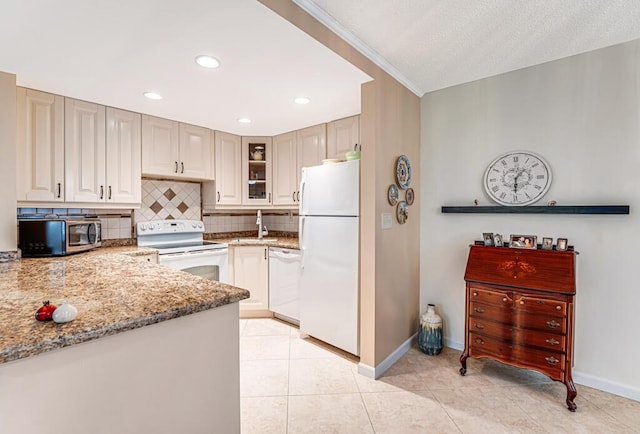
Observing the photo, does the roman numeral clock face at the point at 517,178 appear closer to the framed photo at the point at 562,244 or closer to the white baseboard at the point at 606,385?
the framed photo at the point at 562,244

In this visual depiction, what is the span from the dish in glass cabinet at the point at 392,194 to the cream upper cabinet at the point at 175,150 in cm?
216

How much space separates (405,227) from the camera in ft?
8.88

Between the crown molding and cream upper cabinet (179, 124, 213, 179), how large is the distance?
2166 millimetres

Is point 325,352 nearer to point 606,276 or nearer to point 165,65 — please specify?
point 606,276

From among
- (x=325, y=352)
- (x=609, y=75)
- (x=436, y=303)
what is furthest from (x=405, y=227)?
→ (x=609, y=75)

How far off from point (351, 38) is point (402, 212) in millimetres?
1386

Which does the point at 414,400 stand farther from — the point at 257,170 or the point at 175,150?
the point at 175,150

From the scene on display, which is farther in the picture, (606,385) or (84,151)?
(84,151)

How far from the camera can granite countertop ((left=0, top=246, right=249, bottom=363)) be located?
0.85 metres

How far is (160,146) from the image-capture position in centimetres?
314

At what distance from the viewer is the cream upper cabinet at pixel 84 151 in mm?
2547

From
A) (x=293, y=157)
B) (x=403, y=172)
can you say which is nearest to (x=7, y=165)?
(x=293, y=157)

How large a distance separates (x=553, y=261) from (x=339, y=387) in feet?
5.66

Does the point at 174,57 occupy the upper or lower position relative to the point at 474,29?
lower
